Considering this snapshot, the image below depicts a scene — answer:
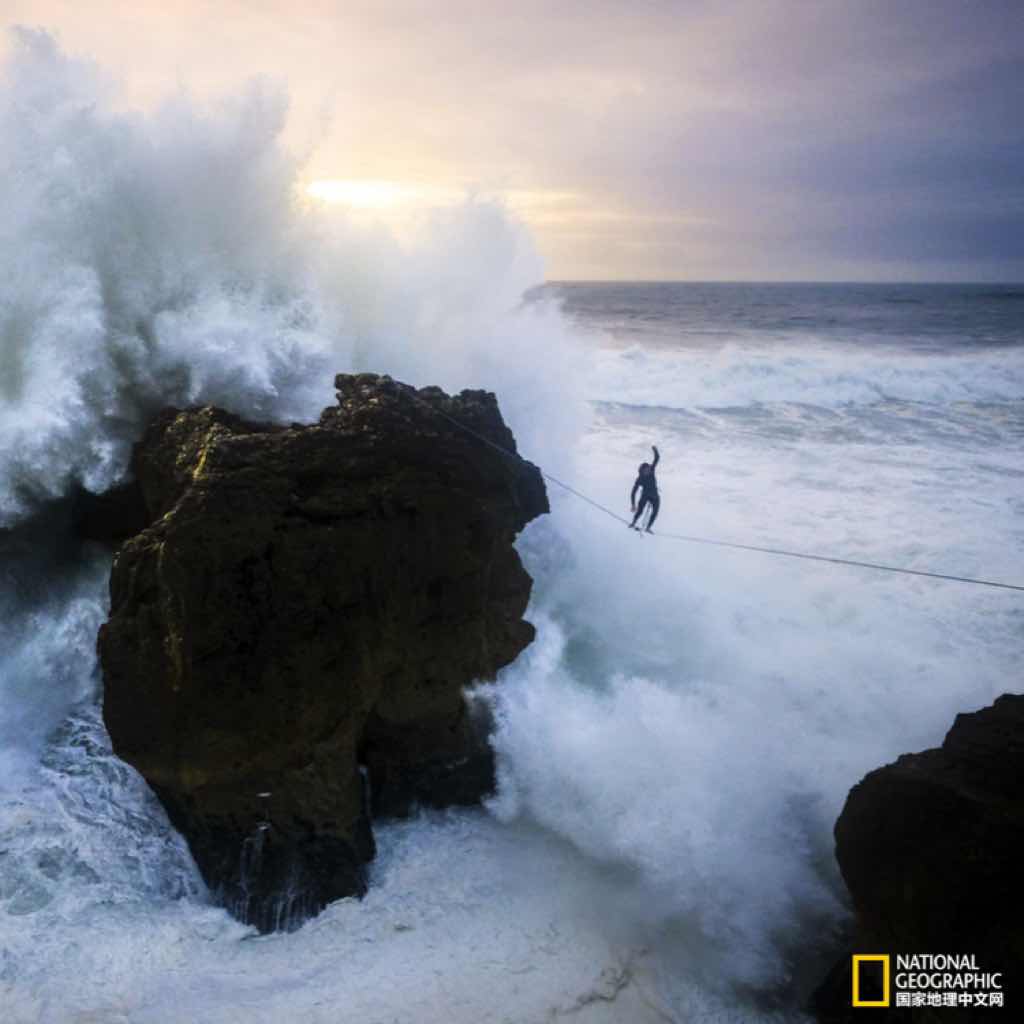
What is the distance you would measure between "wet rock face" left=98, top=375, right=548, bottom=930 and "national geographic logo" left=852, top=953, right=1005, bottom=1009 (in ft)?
12.3

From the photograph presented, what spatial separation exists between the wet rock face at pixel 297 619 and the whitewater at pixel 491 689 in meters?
0.64

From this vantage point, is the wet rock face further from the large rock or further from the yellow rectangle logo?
the yellow rectangle logo

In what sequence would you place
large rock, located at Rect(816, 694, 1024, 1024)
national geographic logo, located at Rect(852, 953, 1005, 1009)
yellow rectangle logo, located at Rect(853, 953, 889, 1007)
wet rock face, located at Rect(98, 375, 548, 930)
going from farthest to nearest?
wet rock face, located at Rect(98, 375, 548, 930)
yellow rectangle logo, located at Rect(853, 953, 889, 1007)
large rock, located at Rect(816, 694, 1024, 1024)
national geographic logo, located at Rect(852, 953, 1005, 1009)

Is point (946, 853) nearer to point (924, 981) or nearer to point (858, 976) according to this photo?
point (924, 981)

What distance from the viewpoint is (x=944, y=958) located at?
4355 millimetres

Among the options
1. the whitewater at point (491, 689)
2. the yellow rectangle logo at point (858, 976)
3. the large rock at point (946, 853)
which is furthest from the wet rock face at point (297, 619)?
the yellow rectangle logo at point (858, 976)

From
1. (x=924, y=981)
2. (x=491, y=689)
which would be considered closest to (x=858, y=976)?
(x=924, y=981)

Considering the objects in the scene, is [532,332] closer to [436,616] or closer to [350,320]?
[350,320]

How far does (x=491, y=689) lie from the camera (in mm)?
7203

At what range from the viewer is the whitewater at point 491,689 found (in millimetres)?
5426

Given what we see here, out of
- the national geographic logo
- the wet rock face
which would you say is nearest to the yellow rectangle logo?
the national geographic logo

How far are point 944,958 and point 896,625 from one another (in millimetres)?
6030

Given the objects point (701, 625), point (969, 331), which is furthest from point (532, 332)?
point (969, 331)

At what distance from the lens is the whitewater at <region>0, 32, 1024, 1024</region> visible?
5.43m
